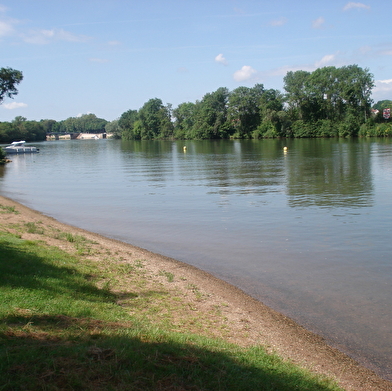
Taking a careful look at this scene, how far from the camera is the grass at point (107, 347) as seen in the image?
433cm

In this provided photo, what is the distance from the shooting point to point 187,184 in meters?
29.7

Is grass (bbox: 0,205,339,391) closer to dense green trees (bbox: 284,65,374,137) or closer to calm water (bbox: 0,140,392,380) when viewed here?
calm water (bbox: 0,140,392,380)

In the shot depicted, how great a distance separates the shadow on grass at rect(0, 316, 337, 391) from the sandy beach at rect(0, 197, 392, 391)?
677mm

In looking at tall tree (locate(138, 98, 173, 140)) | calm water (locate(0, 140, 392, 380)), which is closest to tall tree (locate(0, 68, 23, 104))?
calm water (locate(0, 140, 392, 380))

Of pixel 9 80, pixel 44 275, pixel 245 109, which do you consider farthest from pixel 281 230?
pixel 245 109

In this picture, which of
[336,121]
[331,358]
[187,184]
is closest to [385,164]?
[187,184]

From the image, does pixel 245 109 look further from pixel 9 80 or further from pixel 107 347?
pixel 107 347

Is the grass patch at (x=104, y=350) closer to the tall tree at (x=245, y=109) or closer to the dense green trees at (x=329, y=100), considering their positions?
the dense green trees at (x=329, y=100)

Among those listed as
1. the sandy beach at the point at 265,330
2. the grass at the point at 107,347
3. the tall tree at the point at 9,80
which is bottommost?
the sandy beach at the point at 265,330

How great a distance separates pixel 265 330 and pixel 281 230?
330 inches

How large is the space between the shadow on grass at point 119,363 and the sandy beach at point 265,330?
677 mm

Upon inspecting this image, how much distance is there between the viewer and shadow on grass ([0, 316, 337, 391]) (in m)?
4.25

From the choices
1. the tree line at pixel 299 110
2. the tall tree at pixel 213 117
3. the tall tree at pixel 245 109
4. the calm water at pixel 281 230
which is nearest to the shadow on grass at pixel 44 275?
the calm water at pixel 281 230

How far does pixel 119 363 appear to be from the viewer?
461 centimetres
